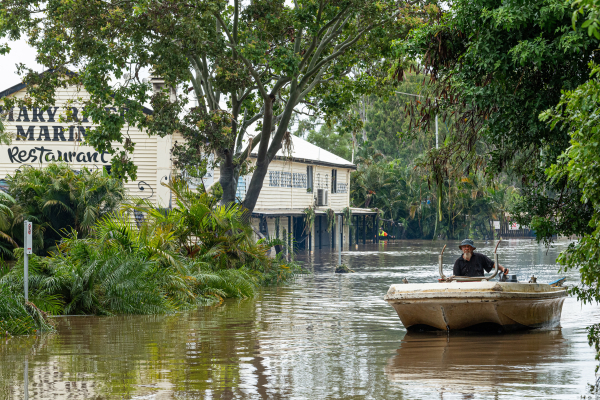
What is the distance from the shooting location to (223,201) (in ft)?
82.5

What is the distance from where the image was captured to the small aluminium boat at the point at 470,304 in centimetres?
1259

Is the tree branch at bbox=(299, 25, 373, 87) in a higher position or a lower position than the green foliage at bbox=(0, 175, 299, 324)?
higher

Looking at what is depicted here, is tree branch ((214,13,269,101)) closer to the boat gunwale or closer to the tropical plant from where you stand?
the boat gunwale

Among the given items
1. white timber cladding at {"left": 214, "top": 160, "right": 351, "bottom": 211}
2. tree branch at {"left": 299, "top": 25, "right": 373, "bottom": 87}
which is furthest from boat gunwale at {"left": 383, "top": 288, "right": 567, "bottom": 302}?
white timber cladding at {"left": 214, "top": 160, "right": 351, "bottom": 211}

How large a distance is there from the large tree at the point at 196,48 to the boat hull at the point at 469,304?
9.58 metres

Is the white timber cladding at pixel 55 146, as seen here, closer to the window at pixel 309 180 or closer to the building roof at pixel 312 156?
the building roof at pixel 312 156

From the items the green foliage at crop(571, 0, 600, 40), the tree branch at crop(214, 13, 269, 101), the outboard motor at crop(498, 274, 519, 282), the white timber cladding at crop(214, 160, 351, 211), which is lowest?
the outboard motor at crop(498, 274, 519, 282)

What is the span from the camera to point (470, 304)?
1263 centimetres

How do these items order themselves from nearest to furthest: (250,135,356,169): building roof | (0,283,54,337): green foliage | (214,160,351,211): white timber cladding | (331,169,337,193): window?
(0,283,54,337): green foliage
(214,160,351,211): white timber cladding
(250,135,356,169): building roof
(331,169,337,193): window

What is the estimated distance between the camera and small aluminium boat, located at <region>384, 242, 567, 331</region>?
Answer: 1259 centimetres

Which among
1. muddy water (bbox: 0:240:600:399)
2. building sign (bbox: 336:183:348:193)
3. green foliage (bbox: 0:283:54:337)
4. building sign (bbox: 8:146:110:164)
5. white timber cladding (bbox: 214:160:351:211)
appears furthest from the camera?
building sign (bbox: 336:183:348:193)

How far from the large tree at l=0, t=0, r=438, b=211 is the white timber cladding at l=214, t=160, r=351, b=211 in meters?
11.6

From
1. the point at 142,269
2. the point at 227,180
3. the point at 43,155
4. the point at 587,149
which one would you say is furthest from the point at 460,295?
the point at 43,155

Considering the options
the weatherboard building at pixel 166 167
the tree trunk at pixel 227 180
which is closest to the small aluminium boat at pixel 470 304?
the weatherboard building at pixel 166 167
